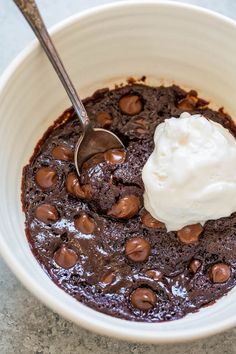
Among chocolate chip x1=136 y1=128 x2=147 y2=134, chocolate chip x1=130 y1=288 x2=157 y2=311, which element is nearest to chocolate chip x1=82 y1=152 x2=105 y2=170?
chocolate chip x1=136 y1=128 x2=147 y2=134

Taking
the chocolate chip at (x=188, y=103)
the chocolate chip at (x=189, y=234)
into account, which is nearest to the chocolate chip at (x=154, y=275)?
the chocolate chip at (x=189, y=234)

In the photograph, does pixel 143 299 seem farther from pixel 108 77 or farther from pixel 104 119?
pixel 108 77

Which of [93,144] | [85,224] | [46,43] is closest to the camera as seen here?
[46,43]

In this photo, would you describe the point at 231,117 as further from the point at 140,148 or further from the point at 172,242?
the point at 172,242

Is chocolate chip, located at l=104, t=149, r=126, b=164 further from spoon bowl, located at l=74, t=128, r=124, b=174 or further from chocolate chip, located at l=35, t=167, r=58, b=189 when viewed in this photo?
chocolate chip, located at l=35, t=167, r=58, b=189

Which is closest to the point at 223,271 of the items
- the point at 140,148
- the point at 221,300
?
the point at 221,300

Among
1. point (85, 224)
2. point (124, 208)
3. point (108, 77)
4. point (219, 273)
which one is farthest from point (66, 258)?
point (108, 77)

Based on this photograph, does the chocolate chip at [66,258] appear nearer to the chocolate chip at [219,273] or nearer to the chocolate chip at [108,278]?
the chocolate chip at [108,278]
